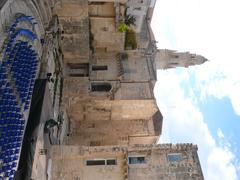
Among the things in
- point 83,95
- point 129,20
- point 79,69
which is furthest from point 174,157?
point 129,20

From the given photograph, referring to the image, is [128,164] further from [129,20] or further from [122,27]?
[129,20]

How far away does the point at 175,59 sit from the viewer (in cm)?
3419

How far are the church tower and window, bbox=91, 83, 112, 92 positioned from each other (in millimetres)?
9822

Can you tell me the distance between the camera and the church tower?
3331 centimetres

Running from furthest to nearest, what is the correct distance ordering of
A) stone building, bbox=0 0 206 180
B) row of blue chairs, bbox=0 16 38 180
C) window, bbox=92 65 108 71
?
window, bbox=92 65 108 71, stone building, bbox=0 0 206 180, row of blue chairs, bbox=0 16 38 180

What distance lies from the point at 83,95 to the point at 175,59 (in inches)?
537

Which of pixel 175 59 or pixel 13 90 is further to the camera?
pixel 175 59

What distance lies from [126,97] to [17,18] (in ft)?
37.2

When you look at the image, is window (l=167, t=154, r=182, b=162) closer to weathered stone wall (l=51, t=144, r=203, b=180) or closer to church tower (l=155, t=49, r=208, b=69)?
weathered stone wall (l=51, t=144, r=203, b=180)

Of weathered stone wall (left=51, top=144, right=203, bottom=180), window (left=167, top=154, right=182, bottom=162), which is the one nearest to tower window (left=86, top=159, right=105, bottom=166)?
weathered stone wall (left=51, top=144, right=203, bottom=180)

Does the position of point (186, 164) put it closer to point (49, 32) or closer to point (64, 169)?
point (64, 169)

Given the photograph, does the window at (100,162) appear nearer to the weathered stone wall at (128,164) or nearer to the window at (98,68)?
the weathered stone wall at (128,164)

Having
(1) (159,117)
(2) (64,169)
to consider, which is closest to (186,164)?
(2) (64,169)

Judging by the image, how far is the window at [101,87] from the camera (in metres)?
24.5
